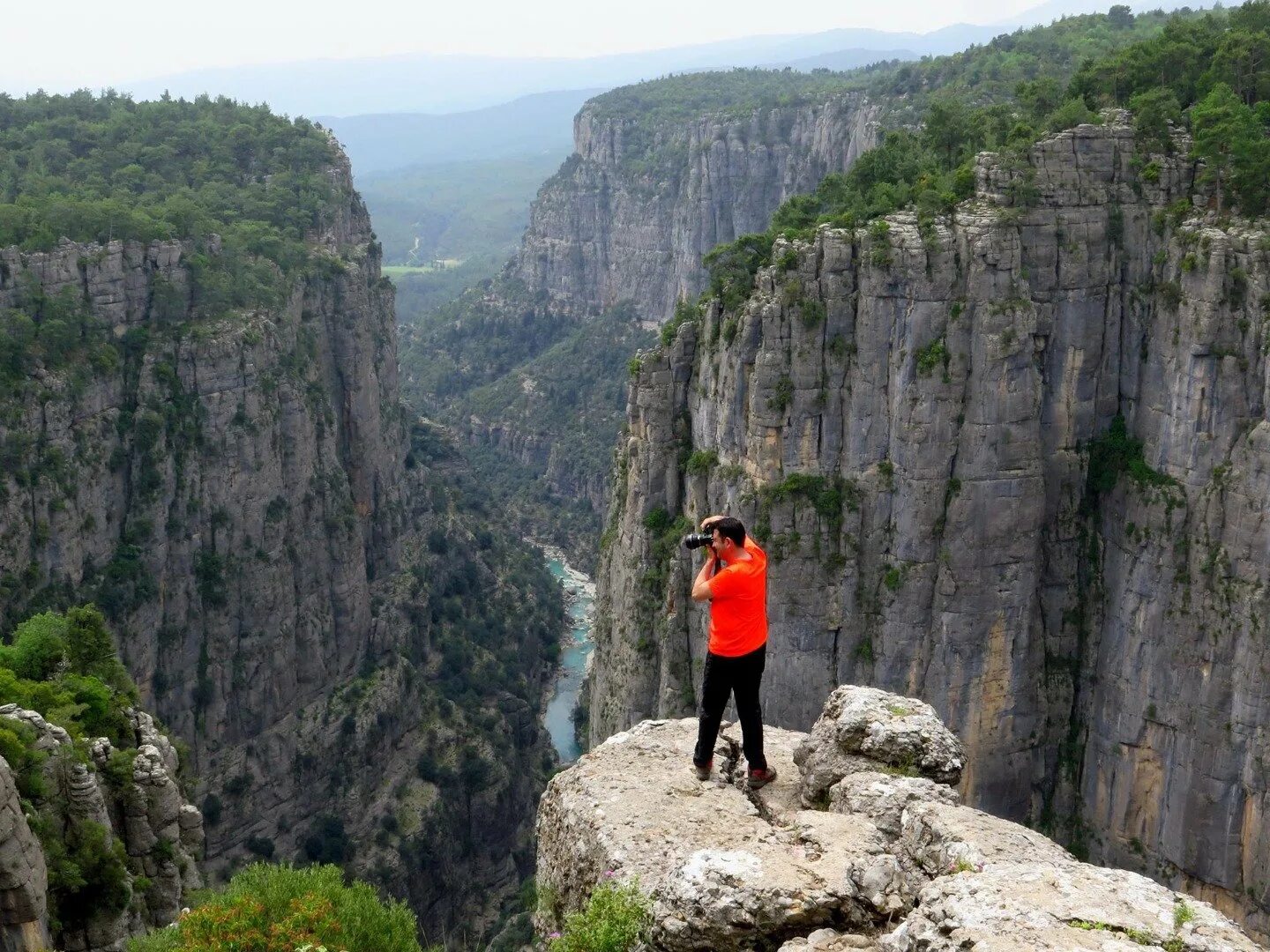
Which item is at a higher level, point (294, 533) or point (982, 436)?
point (982, 436)

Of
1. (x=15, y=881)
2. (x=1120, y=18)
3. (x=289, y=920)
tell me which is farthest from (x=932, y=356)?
(x=1120, y=18)

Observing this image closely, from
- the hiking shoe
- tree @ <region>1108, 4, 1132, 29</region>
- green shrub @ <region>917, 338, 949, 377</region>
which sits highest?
tree @ <region>1108, 4, 1132, 29</region>

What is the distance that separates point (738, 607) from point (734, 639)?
1.26 ft

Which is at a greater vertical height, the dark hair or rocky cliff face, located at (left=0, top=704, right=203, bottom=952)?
the dark hair

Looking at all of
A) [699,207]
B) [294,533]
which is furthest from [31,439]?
[699,207]

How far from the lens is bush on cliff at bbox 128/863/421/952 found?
55.7 ft

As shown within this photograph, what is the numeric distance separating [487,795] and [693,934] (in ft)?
191

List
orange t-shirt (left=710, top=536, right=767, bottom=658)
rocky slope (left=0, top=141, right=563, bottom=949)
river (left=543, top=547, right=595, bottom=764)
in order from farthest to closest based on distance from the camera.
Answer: river (left=543, top=547, right=595, bottom=764) → rocky slope (left=0, top=141, right=563, bottom=949) → orange t-shirt (left=710, top=536, right=767, bottom=658)

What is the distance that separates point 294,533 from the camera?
215 feet

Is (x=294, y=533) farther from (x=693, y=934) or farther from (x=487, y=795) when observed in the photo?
(x=693, y=934)

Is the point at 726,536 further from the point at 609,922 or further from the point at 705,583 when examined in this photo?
the point at 609,922

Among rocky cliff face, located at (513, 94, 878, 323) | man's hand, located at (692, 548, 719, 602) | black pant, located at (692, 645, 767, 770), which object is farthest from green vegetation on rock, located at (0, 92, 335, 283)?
black pant, located at (692, 645, 767, 770)

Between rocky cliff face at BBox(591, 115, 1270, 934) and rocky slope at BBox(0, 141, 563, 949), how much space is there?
87.4 feet

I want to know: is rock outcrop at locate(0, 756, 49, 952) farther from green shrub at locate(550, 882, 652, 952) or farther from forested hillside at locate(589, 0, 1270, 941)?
forested hillside at locate(589, 0, 1270, 941)
